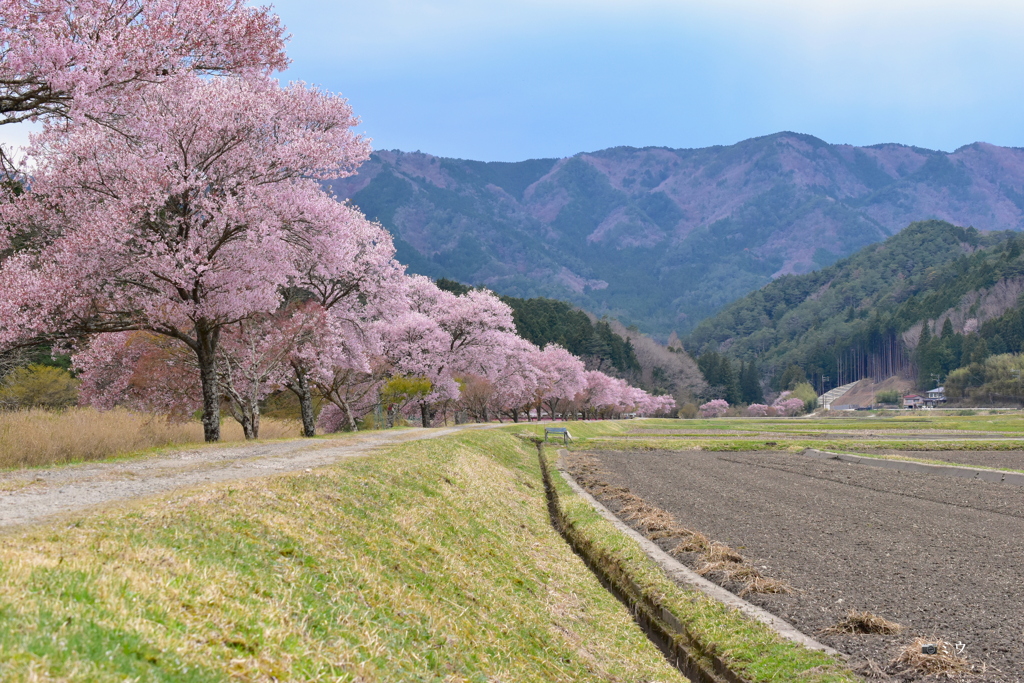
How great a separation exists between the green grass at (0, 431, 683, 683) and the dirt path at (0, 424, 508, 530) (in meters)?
1.22

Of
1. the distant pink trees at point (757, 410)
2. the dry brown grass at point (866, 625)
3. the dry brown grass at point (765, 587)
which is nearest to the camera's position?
the dry brown grass at point (866, 625)

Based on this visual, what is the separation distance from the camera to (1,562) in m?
5.24

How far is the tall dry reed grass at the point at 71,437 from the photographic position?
14664 mm

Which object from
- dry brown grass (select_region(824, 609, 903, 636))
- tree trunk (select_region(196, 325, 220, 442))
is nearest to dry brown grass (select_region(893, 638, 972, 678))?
dry brown grass (select_region(824, 609, 903, 636))

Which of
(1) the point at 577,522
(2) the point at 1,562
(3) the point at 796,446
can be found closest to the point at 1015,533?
(1) the point at 577,522

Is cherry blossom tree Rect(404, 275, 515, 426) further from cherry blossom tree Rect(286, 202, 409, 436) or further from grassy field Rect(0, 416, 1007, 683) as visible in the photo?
grassy field Rect(0, 416, 1007, 683)

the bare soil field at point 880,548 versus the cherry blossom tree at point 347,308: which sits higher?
the cherry blossom tree at point 347,308

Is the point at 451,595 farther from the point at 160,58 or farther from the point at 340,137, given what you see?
the point at 340,137

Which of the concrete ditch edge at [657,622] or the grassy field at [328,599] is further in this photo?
the concrete ditch edge at [657,622]

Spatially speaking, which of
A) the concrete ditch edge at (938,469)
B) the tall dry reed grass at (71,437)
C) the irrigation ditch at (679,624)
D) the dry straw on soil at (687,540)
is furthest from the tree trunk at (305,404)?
the concrete ditch edge at (938,469)

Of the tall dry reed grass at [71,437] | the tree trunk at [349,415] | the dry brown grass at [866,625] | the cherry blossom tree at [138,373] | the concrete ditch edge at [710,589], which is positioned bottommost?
the concrete ditch edge at [710,589]

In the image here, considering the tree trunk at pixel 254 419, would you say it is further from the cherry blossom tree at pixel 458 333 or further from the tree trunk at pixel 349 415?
the cherry blossom tree at pixel 458 333

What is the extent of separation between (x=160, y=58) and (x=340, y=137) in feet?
29.7

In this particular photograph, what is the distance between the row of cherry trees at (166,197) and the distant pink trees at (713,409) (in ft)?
498
